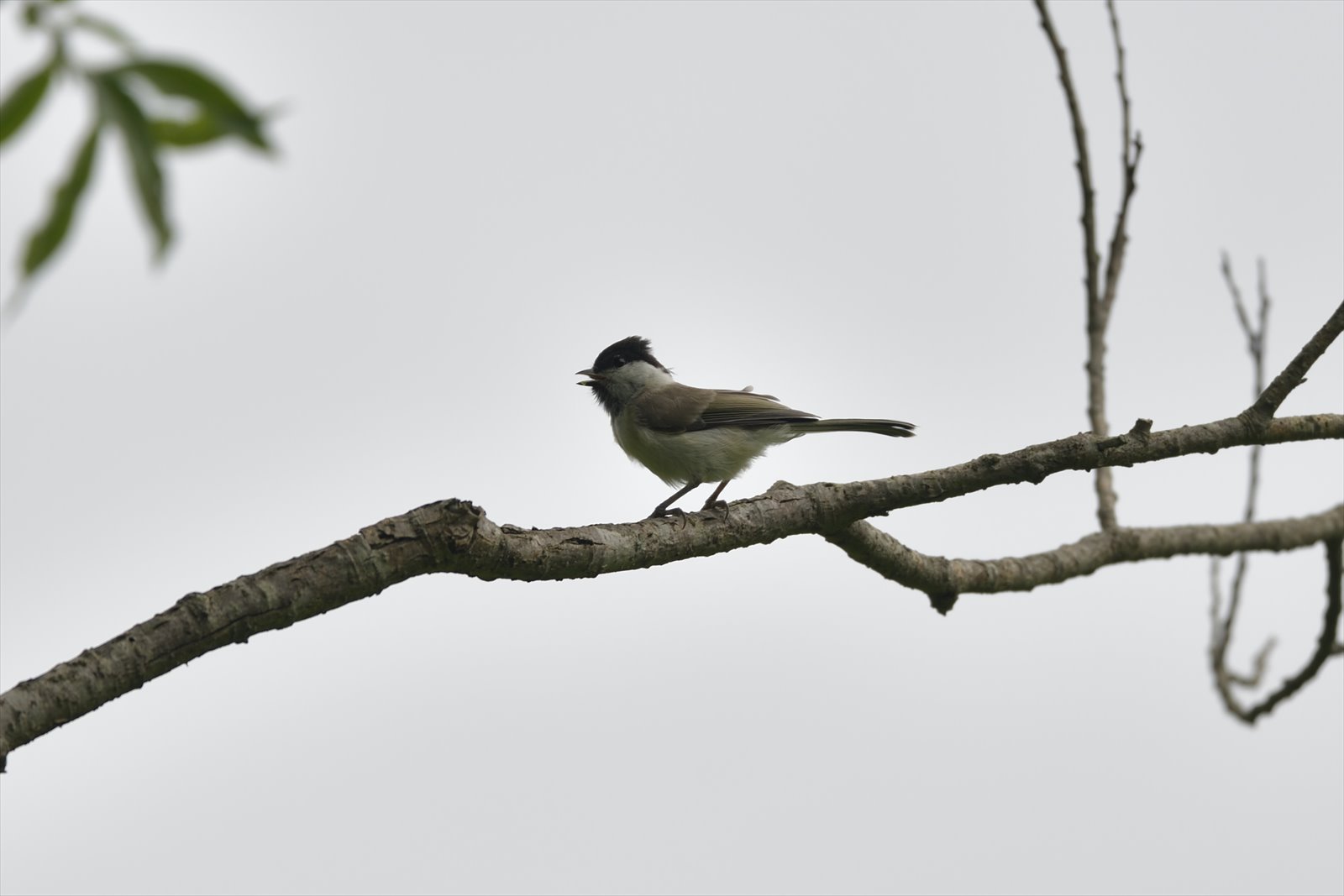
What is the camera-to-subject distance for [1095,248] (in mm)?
5926

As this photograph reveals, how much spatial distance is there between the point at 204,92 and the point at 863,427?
18.5ft

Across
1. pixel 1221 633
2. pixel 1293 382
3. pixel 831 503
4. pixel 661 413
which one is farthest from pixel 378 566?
pixel 1221 633

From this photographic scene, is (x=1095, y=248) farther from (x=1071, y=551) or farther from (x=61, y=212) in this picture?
(x=61, y=212)

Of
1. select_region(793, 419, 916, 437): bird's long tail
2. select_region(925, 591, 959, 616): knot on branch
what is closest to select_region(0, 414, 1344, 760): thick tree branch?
select_region(925, 591, 959, 616): knot on branch

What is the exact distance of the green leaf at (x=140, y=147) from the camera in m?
1.11

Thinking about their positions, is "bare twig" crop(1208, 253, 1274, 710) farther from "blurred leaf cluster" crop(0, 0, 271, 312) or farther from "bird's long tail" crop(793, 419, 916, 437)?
"blurred leaf cluster" crop(0, 0, 271, 312)

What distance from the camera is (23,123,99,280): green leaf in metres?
1.14

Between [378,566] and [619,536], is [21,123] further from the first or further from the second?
[619,536]

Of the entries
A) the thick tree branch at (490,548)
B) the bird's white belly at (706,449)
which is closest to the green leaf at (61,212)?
the thick tree branch at (490,548)

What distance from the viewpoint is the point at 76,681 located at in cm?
298

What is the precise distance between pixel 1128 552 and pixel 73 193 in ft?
19.2

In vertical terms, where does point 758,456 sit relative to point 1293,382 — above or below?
above

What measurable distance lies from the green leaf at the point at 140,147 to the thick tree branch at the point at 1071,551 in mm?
3846

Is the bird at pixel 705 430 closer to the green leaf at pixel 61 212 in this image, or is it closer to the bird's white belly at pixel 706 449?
the bird's white belly at pixel 706 449
